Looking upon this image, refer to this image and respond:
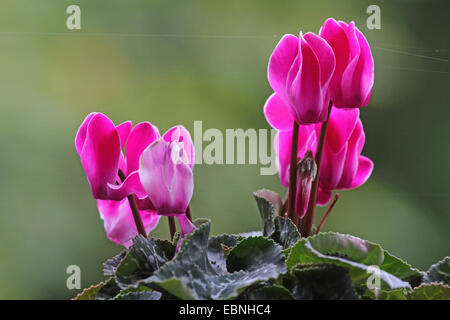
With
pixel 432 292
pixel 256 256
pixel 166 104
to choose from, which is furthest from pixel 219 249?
pixel 166 104

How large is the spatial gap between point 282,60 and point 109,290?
0.19 metres

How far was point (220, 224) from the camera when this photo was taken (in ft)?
4.74

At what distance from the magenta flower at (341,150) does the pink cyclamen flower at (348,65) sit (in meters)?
0.04

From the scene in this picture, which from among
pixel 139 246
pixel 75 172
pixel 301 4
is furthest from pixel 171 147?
pixel 301 4

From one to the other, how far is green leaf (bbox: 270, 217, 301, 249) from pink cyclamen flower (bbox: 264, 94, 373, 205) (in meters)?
0.06

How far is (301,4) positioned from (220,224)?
61cm

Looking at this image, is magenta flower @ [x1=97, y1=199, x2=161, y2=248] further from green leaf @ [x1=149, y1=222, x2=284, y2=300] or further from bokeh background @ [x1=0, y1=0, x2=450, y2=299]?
bokeh background @ [x1=0, y1=0, x2=450, y2=299]

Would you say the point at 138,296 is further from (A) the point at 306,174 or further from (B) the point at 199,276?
(A) the point at 306,174

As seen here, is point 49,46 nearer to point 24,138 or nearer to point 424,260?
point 24,138

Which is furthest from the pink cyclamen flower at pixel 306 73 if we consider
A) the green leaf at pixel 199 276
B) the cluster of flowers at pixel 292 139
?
the green leaf at pixel 199 276

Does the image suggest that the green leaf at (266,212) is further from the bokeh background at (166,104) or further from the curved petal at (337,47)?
the bokeh background at (166,104)

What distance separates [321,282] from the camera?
1.09 ft

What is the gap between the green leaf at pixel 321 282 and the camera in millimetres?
329

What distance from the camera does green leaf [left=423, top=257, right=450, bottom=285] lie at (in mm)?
399
